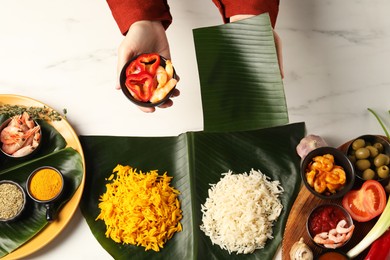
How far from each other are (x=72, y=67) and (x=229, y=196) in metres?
1.09

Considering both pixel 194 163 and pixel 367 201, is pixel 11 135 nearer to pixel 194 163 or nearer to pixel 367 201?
pixel 194 163

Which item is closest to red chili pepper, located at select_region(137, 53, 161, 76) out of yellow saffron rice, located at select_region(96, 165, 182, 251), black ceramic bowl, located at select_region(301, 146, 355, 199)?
yellow saffron rice, located at select_region(96, 165, 182, 251)

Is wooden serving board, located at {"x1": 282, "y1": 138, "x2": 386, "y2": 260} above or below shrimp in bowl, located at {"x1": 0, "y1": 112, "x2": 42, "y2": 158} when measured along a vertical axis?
above

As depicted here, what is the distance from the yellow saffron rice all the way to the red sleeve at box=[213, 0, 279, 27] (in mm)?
867

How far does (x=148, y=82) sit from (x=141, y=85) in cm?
4

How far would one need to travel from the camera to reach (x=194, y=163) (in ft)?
8.16

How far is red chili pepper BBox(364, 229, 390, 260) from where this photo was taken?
7.30 feet

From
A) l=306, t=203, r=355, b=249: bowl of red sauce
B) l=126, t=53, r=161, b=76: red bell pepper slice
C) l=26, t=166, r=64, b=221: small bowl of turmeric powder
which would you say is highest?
l=126, t=53, r=161, b=76: red bell pepper slice

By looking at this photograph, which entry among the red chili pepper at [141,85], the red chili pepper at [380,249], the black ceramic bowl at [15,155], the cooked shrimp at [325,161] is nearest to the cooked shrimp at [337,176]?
the cooked shrimp at [325,161]

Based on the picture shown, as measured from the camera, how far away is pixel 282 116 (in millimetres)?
1967

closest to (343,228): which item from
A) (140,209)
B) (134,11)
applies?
(140,209)

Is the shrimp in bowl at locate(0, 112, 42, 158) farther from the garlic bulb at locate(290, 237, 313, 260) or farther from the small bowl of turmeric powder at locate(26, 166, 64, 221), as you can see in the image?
the garlic bulb at locate(290, 237, 313, 260)

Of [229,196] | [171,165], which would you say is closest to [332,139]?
[229,196]

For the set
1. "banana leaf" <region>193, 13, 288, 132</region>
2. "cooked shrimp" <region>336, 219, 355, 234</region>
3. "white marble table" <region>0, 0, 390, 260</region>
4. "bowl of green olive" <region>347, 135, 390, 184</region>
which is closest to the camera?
"banana leaf" <region>193, 13, 288, 132</region>
